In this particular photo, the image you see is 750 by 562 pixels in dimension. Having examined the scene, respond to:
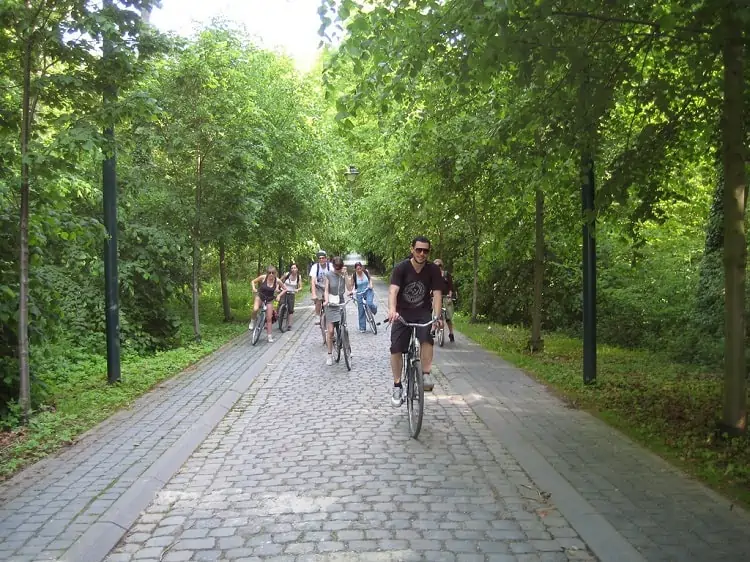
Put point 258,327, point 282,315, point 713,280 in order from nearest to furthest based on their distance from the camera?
point 713,280
point 258,327
point 282,315

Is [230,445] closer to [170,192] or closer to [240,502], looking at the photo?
[240,502]

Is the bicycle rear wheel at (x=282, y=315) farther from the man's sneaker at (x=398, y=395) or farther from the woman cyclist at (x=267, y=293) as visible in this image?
the man's sneaker at (x=398, y=395)

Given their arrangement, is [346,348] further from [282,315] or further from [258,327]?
[282,315]

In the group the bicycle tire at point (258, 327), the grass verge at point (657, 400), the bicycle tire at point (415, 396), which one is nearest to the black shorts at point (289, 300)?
the bicycle tire at point (258, 327)

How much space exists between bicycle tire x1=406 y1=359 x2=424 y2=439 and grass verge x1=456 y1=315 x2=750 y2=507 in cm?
213

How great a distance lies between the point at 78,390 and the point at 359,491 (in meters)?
5.92

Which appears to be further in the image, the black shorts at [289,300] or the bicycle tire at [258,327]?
the black shorts at [289,300]

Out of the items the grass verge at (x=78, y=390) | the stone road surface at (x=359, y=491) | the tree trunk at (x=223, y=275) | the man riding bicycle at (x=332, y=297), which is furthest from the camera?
the tree trunk at (x=223, y=275)

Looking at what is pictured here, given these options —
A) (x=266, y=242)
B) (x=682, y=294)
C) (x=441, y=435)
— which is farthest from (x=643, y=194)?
(x=266, y=242)

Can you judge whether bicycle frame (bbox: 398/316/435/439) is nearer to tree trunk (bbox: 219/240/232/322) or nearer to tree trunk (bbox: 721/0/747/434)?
tree trunk (bbox: 721/0/747/434)

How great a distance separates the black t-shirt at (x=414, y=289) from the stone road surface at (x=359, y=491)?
48.9 inches

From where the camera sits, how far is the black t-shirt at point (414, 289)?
6.98 metres

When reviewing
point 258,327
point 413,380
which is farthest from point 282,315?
point 413,380

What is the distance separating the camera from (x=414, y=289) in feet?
23.0
